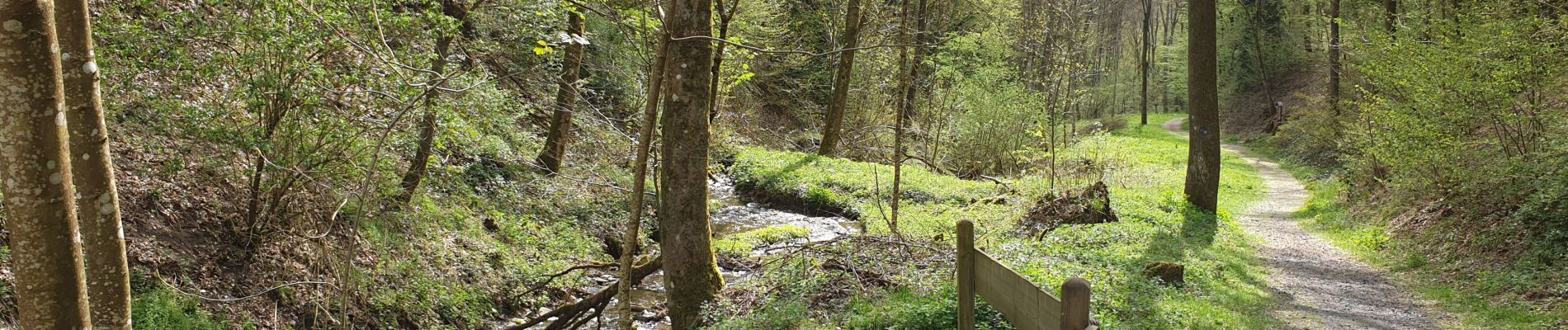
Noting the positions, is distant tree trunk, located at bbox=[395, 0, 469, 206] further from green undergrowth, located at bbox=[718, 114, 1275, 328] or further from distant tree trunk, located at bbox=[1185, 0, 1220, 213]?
distant tree trunk, located at bbox=[1185, 0, 1220, 213]

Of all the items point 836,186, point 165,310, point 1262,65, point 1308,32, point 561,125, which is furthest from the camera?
point 1262,65

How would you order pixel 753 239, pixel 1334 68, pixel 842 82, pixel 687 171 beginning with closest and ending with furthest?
pixel 687 171 < pixel 753 239 < pixel 842 82 < pixel 1334 68

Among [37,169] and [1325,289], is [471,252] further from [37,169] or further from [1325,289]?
[1325,289]

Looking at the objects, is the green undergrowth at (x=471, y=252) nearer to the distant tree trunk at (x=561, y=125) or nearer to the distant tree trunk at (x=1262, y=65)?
the distant tree trunk at (x=561, y=125)

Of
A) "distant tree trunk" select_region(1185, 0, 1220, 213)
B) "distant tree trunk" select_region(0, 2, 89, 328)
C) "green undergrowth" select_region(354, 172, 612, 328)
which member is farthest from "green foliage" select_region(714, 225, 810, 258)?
"distant tree trunk" select_region(0, 2, 89, 328)

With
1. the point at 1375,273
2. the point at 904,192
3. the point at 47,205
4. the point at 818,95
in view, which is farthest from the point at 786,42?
the point at 47,205

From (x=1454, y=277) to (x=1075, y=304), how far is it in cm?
800

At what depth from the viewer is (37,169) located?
9.05 ft

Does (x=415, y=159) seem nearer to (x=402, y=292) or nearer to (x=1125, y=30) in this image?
(x=402, y=292)

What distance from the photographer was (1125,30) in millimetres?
68750

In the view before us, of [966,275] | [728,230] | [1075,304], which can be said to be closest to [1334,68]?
[728,230]

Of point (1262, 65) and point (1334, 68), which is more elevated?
point (1262, 65)

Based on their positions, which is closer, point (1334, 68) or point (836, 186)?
point (836, 186)

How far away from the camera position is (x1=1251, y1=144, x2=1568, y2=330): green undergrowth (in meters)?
6.99
